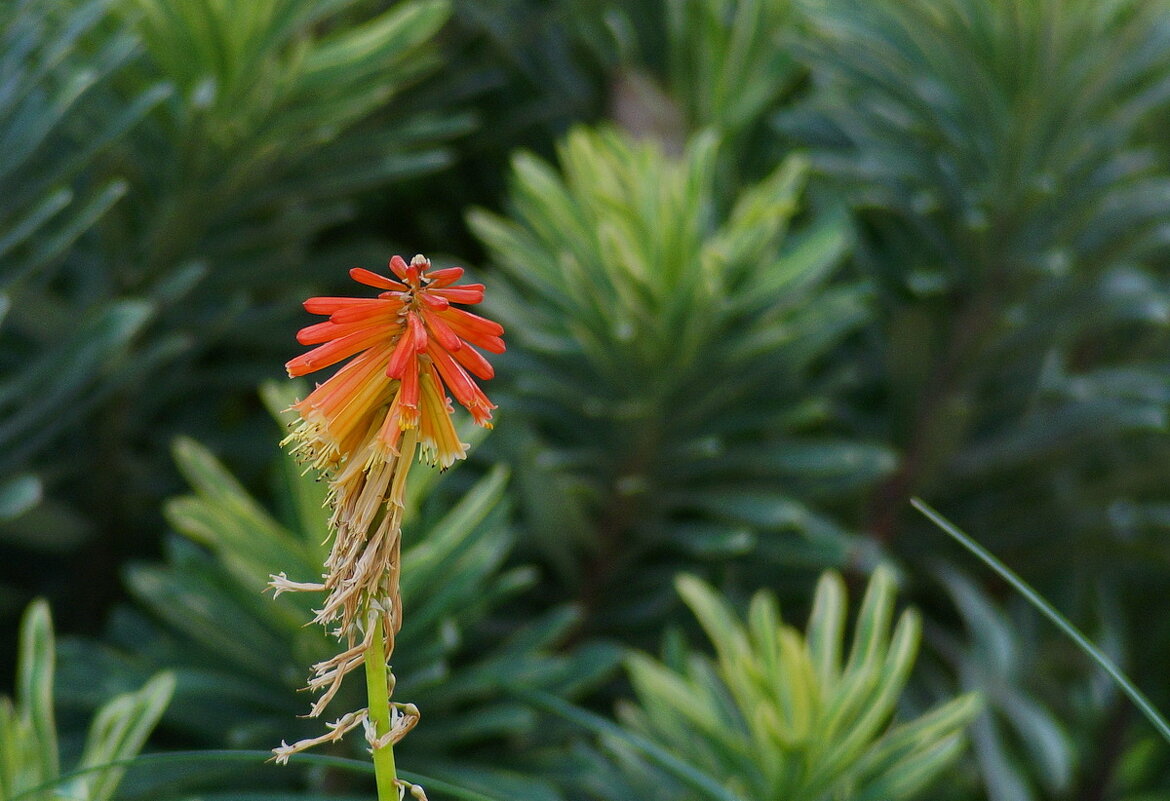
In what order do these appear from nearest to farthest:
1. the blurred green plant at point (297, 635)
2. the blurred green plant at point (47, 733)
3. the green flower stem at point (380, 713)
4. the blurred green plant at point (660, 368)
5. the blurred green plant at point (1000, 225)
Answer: the green flower stem at point (380, 713), the blurred green plant at point (47, 733), the blurred green plant at point (297, 635), the blurred green plant at point (660, 368), the blurred green plant at point (1000, 225)

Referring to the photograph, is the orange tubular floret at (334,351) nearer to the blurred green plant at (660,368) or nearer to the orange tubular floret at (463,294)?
the orange tubular floret at (463,294)

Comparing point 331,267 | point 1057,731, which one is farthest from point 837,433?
point 331,267

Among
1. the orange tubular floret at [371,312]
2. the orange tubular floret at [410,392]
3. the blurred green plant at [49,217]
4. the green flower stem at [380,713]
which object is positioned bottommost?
the green flower stem at [380,713]

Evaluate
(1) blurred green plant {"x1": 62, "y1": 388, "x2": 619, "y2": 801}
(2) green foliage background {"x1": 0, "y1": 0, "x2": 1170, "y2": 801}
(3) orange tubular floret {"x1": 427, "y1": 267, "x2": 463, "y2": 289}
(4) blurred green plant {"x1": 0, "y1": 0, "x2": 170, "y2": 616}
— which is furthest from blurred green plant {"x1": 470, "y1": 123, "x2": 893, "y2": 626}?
(3) orange tubular floret {"x1": 427, "y1": 267, "x2": 463, "y2": 289}

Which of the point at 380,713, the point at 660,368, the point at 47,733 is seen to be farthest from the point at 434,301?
the point at 660,368

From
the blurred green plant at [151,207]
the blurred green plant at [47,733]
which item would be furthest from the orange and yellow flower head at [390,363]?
the blurred green plant at [151,207]

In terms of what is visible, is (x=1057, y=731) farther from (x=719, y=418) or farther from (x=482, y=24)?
(x=482, y=24)
